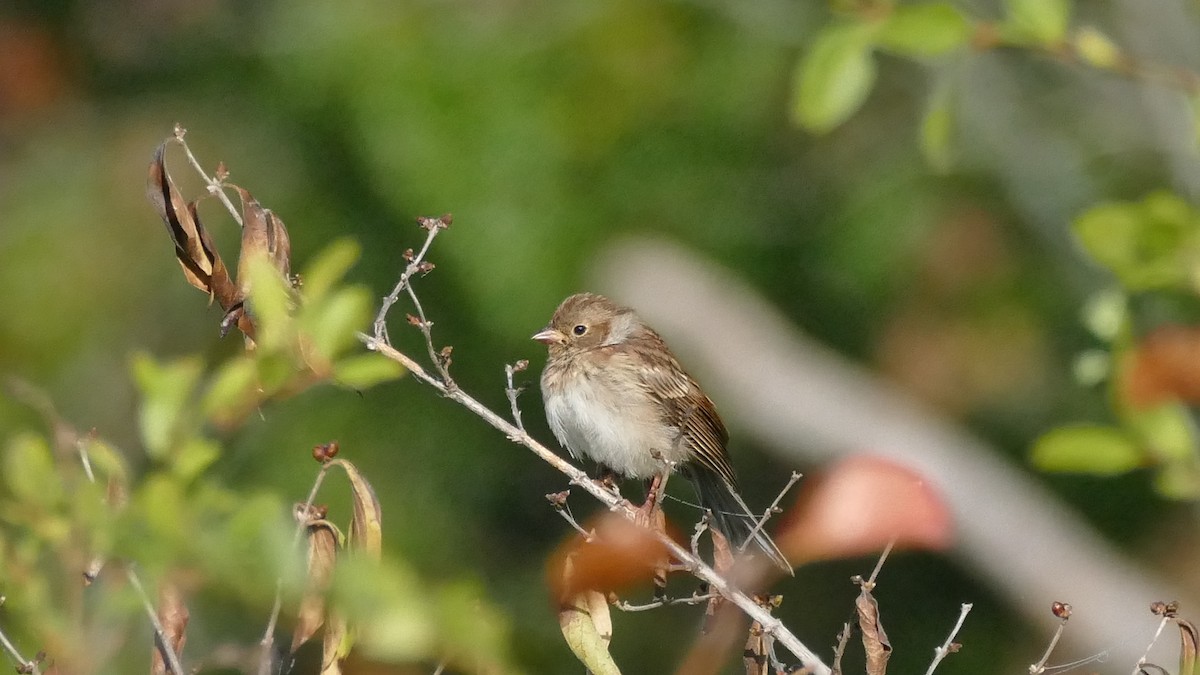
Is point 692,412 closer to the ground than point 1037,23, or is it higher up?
closer to the ground

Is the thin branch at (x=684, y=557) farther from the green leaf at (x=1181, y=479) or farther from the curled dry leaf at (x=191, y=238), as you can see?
the green leaf at (x=1181, y=479)

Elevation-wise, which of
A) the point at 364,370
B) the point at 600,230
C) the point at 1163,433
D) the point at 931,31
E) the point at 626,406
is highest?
the point at 931,31

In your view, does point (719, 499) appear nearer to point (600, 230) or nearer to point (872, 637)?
point (872, 637)

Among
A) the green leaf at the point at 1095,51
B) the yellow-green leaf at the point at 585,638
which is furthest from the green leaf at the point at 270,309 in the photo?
the green leaf at the point at 1095,51

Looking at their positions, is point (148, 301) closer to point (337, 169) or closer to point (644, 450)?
point (337, 169)

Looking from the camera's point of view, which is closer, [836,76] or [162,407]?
[162,407]

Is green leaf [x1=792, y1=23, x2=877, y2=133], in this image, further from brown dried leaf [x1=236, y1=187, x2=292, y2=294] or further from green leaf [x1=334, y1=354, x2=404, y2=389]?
green leaf [x1=334, y1=354, x2=404, y2=389]

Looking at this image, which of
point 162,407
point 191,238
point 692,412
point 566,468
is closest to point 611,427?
point 692,412
